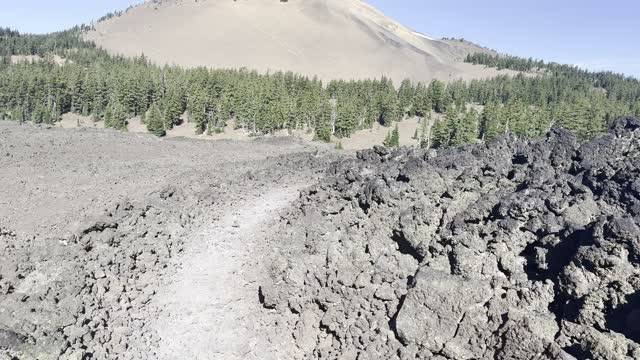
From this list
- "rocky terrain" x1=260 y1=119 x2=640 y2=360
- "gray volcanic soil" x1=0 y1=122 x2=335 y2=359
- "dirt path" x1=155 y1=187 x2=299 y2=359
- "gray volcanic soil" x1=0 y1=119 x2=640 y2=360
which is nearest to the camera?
"rocky terrain" x1=260 y1=119 x2=640 y2=360

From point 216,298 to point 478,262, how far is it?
397 inches

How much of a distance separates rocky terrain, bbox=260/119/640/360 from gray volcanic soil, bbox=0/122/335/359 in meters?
2.28

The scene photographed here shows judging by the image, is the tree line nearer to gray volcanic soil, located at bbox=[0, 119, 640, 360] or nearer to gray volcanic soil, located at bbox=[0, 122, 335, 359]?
gray volcanic soil, located at bbox=[0, 122, 335, 359]

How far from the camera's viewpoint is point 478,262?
51.9ft

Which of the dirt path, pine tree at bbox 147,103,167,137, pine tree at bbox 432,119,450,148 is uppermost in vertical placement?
pine tree at bbox 432,119,450,148

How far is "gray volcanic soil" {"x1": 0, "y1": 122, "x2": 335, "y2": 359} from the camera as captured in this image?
17.9 m

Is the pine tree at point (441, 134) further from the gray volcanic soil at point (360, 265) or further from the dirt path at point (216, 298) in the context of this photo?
the dirt path at point (216, 298)

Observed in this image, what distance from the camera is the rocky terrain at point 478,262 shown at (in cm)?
1295

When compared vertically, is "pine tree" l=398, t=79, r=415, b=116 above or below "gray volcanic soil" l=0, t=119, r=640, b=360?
above

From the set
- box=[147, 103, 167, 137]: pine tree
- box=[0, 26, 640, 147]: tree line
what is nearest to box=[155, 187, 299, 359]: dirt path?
box=[0, 26, 640, 147]: tree line

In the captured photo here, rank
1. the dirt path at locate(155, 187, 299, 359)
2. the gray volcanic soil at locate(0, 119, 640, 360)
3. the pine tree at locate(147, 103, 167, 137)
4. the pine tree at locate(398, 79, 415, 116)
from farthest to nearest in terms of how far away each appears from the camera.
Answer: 1. the pine tree at locate(398, 79, 415, 116)
2. the pine tree at locate(147, 103, 167, 137)
3. the dirt path at locate(155, 187, 299, 359)
4. the gray volcanic soil at locate(0, 119, 640, 360)

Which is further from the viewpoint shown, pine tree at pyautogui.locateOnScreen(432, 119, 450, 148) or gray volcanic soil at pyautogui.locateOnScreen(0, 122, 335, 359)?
pine tree at pyautogui.locateOnScreen(432, 119, 450, 148)

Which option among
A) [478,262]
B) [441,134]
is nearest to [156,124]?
[441,134]

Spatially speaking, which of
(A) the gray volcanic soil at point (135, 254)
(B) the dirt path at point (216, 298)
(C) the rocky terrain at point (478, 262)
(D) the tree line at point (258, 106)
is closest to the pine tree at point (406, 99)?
(D) the tree line at point (258, 106)
